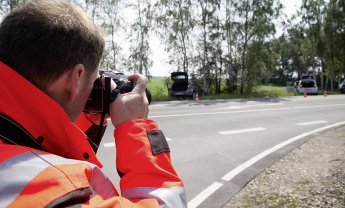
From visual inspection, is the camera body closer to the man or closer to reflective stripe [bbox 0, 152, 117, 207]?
the man

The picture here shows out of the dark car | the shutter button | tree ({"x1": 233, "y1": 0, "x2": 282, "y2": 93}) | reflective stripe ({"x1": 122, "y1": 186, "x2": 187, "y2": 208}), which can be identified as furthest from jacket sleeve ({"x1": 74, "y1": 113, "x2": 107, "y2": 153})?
tree ({"x1": 233, "y1": 0, "x2": 282, "y2": 93})

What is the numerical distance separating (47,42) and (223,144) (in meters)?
7.38

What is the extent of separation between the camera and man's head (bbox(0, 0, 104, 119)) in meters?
1.09

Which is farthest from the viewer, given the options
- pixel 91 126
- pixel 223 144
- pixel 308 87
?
pixel 308 87

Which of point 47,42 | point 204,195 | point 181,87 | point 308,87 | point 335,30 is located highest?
point 335,30

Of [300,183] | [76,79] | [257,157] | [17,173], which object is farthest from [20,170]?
[257,157]

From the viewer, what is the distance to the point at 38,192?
835mm

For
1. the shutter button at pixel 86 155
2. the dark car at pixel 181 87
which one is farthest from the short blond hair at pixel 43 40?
the dark car at pixel 181 87

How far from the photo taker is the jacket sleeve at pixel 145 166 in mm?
1127

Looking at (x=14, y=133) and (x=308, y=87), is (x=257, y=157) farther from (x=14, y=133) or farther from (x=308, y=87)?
(x=308, y=87)

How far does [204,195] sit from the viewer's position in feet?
15.6

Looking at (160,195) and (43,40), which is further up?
(43,40)

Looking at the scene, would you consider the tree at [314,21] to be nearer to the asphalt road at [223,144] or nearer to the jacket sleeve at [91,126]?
the asphalt road at [223,144]

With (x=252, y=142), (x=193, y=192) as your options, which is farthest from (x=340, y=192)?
(x=252, y=142)
